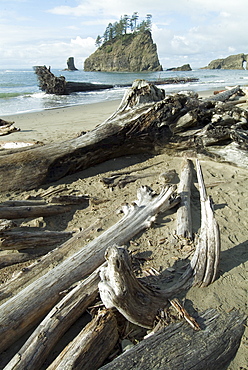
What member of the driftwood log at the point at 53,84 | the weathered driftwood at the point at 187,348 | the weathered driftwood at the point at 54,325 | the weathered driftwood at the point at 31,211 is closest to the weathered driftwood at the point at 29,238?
the weathered driftwood at the point at 31,211

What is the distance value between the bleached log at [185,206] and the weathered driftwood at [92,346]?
63.1 inches

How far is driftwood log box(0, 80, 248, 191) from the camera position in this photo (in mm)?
5438

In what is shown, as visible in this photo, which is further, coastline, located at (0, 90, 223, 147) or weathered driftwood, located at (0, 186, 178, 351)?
coastline, located at (0, 90, 223, 147)

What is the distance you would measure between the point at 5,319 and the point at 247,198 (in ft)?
11.9

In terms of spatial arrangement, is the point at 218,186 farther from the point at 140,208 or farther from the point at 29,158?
the point at 29,158

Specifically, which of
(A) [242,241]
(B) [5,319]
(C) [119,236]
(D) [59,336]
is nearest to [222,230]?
(A) [242,241]

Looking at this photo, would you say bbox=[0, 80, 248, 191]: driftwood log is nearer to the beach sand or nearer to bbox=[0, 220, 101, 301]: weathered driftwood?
the beach sand

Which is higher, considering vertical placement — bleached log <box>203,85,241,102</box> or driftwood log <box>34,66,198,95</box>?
driftwood log <box>34,66,198,95</box>

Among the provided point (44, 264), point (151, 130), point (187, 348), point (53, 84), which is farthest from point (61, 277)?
point (53, 84)

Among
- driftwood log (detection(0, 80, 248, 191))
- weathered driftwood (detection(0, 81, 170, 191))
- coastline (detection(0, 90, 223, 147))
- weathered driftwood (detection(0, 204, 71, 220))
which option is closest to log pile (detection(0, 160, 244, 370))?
weathered driftwood (detection(0, 204, 71, 220))

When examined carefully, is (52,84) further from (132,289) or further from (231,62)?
(231,62)

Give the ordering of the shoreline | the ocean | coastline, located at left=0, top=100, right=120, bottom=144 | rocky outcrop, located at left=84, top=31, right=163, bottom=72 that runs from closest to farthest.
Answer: the shoreline, coastline, located at left=0, top=100, right=120, bottom=144, the ocean, rocky outcrop, located at left=84, top=31, right=163, bottom=72

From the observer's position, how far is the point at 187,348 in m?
2.02

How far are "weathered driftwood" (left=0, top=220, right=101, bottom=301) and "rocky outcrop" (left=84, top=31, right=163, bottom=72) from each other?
85.8 meters
